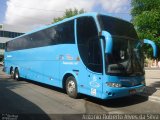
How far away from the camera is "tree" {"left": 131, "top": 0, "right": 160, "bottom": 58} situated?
37.9 feet

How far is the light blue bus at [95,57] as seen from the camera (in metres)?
9.03

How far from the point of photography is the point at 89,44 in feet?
31.9

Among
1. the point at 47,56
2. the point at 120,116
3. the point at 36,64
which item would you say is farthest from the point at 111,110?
the point at 36,64

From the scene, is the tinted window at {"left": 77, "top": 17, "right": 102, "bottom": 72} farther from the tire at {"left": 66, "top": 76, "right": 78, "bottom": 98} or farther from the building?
the building

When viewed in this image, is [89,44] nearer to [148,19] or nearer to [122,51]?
[122,51]

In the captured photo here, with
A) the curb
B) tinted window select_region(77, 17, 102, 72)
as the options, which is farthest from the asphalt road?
Result: tinted window select_region(77, 17, 102, 72)

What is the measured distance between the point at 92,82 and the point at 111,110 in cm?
129

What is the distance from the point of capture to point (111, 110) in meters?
8.93

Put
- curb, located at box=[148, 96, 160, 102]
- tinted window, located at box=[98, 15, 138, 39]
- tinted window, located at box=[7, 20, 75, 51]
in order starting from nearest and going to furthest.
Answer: tinted window, located at box=[98, 15, 138, 39], curb, located at box=[148, 96, 160, 102], tinted window, located at box=[7, 20, 75, 51]

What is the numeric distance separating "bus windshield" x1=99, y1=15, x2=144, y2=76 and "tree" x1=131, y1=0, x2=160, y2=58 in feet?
4.90

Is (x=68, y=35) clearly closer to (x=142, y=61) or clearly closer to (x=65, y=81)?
(x=65, y=81)

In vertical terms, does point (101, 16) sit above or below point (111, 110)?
above

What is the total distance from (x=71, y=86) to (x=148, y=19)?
4.67 m

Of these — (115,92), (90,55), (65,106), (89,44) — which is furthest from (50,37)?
(115,92)
